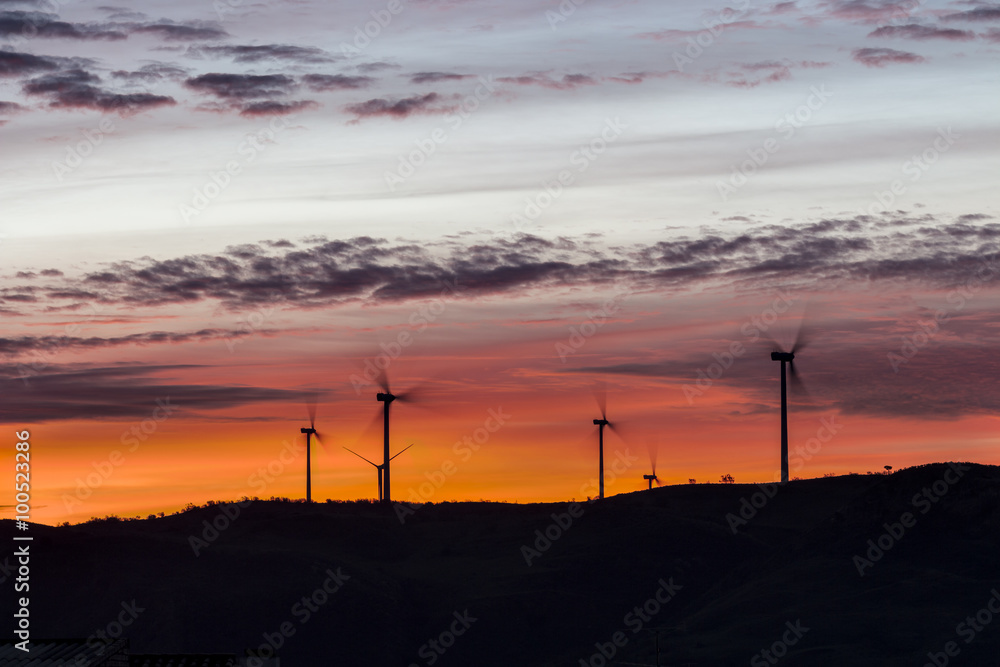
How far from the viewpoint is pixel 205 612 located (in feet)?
608

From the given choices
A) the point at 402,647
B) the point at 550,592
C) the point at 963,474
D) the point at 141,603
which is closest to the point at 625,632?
the point at 550,592

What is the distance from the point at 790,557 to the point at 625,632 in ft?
81.3

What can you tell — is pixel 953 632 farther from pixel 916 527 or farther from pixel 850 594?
pixel 916 527

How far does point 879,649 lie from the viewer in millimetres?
134750

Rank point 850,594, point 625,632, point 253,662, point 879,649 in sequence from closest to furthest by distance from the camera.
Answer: point 253,662
point 879,649
point 850,594
point 625,632

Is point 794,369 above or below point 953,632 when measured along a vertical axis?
above

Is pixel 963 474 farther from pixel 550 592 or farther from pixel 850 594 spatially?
pixel 550 592

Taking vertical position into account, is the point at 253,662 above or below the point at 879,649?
above

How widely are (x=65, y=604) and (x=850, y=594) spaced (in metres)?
115

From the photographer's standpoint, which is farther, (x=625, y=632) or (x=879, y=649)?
(x=625, y=632)

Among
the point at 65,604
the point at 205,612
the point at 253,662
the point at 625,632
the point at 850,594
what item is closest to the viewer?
the point at 253,662

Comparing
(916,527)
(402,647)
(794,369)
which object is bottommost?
(402,647)

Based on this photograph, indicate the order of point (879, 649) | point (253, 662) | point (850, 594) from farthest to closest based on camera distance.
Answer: point (850, 594), point (879, 649), point (253, 662)

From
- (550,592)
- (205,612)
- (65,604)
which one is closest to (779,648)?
(550,592)
